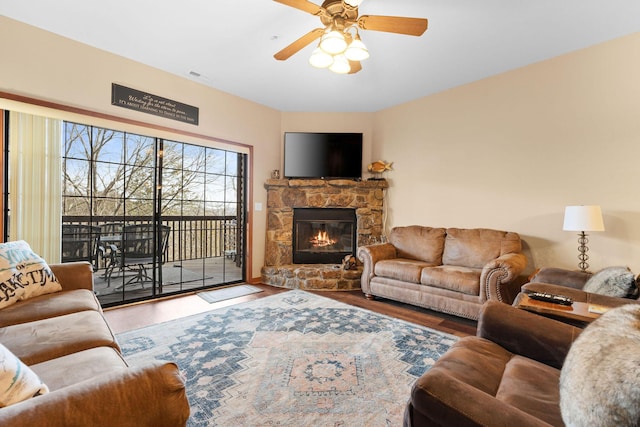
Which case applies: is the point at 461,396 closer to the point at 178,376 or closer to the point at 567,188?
the point at 178,376

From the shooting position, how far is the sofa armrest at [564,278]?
2490 millimetres

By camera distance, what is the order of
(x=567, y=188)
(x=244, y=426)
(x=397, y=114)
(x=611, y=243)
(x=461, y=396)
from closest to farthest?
(x=461, y=396) < (x=244, y=426) < (x=611, y=243) < (x=567, y=188) < (x=397, y=114)

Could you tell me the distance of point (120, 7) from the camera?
238 cm

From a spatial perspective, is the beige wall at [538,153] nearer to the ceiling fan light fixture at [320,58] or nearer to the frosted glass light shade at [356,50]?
the frosted glass light shade at [356,50]

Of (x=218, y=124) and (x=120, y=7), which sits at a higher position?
(x=120, y=7)

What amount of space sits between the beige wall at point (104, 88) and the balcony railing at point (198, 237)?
379 millimetres

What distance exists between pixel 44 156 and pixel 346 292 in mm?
3888

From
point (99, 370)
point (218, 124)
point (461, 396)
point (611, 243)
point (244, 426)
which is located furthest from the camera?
point (218, 124)

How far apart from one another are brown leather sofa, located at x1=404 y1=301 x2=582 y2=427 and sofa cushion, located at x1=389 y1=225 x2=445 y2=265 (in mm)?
2240

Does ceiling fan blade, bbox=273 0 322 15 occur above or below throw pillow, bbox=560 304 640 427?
above

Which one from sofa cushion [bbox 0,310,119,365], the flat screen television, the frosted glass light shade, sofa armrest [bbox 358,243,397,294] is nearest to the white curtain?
sofa cushion [bbox 0,310,119,365]

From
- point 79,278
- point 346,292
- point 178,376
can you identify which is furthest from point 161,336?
point 346,292

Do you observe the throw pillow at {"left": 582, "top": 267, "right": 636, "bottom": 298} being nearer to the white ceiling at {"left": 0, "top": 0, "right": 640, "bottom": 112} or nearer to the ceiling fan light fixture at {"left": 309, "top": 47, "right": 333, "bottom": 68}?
the white ceiling at {"left": 0, "top": 0, "right": 640, "bottom": 112}

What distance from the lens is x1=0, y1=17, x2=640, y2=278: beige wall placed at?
276cm
